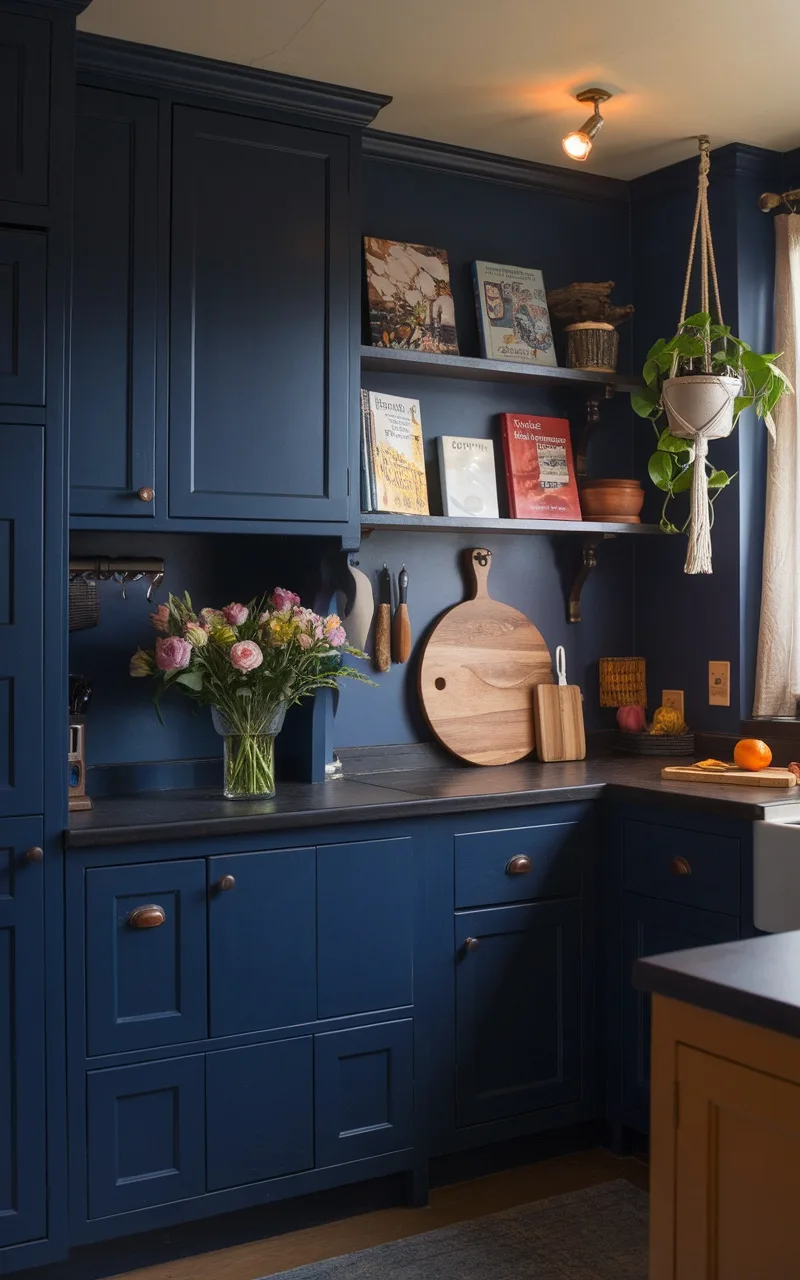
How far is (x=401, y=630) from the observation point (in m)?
3.38

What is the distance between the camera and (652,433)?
3.80 metres

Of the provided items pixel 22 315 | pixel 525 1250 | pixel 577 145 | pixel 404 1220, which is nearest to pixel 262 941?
pixel 404 1220

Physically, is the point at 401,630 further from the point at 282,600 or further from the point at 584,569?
the point at 584,569

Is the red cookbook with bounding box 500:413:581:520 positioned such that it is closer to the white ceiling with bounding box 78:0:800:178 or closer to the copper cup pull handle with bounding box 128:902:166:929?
the white ceiling with bounding box 78:0:800:178

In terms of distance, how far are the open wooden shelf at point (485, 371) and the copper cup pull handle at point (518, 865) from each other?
4.18 ft

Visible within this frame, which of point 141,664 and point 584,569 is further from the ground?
point 584,569

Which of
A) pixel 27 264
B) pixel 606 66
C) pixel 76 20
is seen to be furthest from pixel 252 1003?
pixel 606 66

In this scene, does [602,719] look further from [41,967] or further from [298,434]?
[41,967]

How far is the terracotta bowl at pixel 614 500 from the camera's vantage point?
11.8 feet

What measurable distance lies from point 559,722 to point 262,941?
49.4 inches

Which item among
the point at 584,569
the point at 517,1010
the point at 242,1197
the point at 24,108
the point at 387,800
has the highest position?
the point at 24,108

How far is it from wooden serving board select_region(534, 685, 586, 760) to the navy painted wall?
203 mm

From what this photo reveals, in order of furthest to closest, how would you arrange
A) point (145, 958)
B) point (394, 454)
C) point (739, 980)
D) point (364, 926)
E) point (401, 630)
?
1. point (401, 630)
2. point (394, 454)
3. point (364, 926)
4. point (145, 958)
5. point (739, 980)

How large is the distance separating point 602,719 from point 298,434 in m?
1.43
